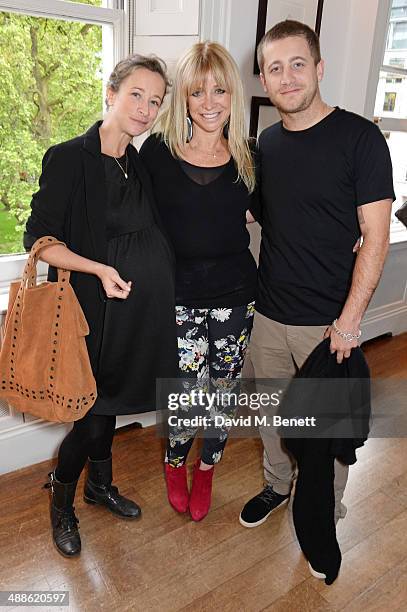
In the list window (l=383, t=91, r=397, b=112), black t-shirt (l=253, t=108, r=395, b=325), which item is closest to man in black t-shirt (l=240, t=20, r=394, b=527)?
black t-shirt (l=253, t=108, r=395, b=325)

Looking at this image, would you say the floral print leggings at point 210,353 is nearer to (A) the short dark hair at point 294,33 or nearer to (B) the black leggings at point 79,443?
(B) the black leggings at point 79,443

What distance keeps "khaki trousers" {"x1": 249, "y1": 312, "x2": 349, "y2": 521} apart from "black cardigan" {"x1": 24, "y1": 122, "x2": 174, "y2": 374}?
0.59 meters

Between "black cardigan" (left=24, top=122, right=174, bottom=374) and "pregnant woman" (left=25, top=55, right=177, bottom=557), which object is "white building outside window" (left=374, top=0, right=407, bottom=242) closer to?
"pregnant woman" (left=25, top=55, right=177, bottom=557)

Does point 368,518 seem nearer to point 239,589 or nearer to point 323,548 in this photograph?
point 323,548

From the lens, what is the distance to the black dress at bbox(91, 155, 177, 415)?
1445mm

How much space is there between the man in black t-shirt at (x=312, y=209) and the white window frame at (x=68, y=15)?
79 cm

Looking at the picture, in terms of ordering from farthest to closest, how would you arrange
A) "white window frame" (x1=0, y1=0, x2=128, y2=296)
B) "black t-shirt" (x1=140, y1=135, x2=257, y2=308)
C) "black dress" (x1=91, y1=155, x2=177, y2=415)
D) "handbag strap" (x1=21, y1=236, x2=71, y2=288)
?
1. "white window frame" (x1=0, y1=0, x2=128, y2=296)
2. "black t-shirt" (x1=140, y1=135, x2=257, y2=308)
3. "black dress" (x1=91, y1=155, x2=177, y2=415)
4. "handbag strap" (x1=21, y1=236, x2=71, y2=288)

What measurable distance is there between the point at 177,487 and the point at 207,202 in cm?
105

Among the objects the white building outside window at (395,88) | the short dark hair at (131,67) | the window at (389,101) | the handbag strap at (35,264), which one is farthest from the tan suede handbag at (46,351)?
the window at (389,101)

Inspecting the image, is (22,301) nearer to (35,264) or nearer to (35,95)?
(35,264)

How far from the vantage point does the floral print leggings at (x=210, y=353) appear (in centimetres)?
166

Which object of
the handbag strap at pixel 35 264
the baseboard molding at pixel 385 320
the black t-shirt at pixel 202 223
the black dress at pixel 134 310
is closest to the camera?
the handbag strap at pixel 35 264

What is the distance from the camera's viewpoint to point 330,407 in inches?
64.4

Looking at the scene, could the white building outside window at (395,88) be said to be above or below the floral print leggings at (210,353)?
above
